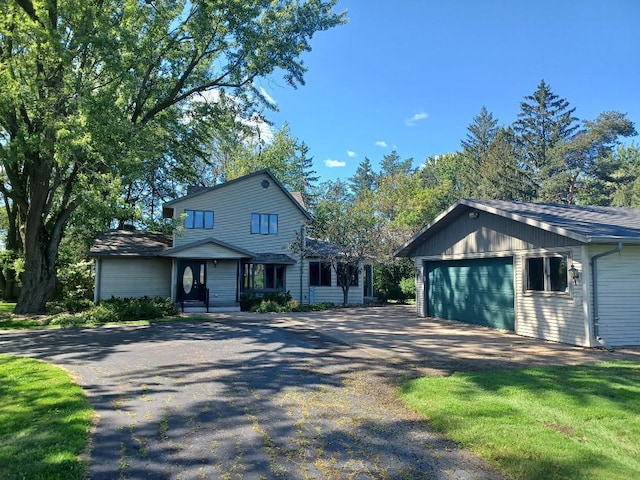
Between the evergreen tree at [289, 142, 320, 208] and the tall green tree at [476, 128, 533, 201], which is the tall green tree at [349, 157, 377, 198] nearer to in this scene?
the evergreen tree at [289, 142, 320, 208]

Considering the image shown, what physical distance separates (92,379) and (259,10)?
665 inches

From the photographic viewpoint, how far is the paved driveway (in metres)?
3.76

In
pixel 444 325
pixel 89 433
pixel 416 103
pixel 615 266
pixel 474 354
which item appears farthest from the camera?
pixel 416 103

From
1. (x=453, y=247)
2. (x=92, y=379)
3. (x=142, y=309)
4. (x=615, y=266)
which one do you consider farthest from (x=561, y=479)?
(x=142, y=309)

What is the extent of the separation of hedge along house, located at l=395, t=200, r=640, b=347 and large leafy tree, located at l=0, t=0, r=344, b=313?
1148cm

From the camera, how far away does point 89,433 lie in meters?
4.43

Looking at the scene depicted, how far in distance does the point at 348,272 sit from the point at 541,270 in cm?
1243

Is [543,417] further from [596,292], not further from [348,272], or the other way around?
[348,272]

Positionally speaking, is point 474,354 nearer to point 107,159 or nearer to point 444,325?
point 444,325

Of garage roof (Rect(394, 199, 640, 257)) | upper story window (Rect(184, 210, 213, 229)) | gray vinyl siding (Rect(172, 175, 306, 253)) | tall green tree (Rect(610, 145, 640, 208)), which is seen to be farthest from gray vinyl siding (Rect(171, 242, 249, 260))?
tall green tree (Rect(610, 145, 640, 208))

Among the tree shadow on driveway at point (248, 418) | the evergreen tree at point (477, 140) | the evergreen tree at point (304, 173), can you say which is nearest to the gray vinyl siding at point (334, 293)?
the tree shadow on driveway at point (248, 418)

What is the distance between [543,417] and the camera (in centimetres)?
486

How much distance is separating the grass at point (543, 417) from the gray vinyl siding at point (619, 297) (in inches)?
130

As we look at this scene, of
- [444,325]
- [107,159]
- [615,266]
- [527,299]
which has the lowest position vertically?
[444,325]
